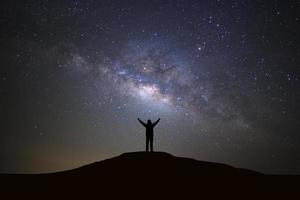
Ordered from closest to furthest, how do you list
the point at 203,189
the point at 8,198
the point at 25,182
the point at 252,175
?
the point at 8,198
the point at 203,189
the point at 25,182
the point at 252,175

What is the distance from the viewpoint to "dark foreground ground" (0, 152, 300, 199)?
800 inches

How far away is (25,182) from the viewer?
78.8 ft

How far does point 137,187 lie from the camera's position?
21.4m

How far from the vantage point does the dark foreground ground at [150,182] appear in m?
20.3

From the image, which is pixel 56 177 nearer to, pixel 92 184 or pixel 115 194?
pixel 92 184

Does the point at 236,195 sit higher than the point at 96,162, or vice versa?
the point at 96,162

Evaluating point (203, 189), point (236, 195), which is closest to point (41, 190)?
point (203, 189)

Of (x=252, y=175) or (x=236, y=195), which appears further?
(x=252, y=175)

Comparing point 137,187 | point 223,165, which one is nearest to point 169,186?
point 137,187

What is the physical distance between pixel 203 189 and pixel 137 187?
397 cm

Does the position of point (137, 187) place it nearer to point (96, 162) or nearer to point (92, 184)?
point (92, 184)

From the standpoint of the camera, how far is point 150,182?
72.9 feet

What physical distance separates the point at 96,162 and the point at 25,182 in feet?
19.6

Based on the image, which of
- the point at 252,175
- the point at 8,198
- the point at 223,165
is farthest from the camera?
the point at 223,165
